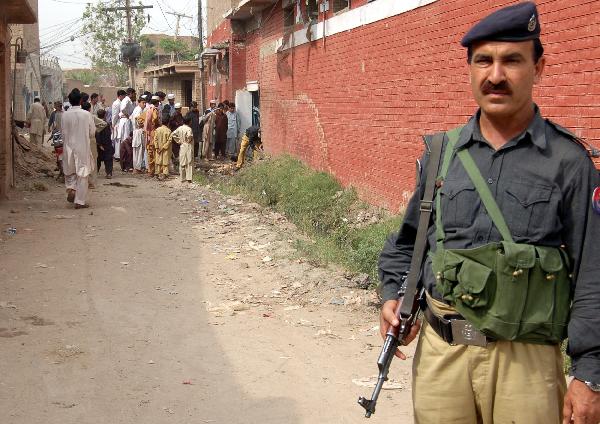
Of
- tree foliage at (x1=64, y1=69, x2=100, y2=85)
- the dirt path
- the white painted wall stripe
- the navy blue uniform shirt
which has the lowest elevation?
the dirt path

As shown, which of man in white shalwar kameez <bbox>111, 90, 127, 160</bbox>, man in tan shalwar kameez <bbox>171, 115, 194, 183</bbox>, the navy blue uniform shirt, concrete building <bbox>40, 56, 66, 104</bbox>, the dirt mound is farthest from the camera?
concrete building <bbox>40, 56, 66, 104</bbox>

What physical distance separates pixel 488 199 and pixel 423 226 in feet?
0.84

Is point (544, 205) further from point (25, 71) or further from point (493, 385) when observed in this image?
point (25, 71)

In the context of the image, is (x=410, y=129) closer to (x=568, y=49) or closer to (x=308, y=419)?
(x=568, y=49)

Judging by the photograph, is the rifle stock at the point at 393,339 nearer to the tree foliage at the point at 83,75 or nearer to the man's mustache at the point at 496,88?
the man's mustache at the point at 496,88

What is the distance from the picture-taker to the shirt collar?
211 cm

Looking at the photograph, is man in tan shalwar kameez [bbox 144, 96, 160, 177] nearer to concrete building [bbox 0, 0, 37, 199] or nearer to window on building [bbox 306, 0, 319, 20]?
concrete building [bbox 0, 0, 37, 199]

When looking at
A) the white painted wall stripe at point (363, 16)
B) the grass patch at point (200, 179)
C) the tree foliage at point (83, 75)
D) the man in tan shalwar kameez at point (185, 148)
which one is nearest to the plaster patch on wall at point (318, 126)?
the white painted wall stripe at point (363, 16)

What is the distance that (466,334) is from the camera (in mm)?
2156

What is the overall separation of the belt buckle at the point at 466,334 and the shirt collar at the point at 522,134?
0.52 metres

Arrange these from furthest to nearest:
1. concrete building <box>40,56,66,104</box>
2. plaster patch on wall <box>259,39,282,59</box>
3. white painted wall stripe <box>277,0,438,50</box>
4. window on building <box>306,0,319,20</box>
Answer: concrete building <box>40,56,66,104</box>
plaster patch on wall <box>259,39,282,59</box>
window on building <box>306,0,319,20</box>
white painted wall stripe <box>277,0,438,50</box>

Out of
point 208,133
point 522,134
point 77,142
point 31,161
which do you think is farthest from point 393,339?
point 208,133

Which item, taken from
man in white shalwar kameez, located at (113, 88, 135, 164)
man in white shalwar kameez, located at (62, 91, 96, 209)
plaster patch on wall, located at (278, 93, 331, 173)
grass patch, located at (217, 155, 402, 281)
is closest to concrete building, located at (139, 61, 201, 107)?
man in white shalwar kameez, located at (113, 88, 135, 164)

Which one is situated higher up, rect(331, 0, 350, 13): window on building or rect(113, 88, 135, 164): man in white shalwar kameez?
rect(331, 0, 350, 13): window on building
